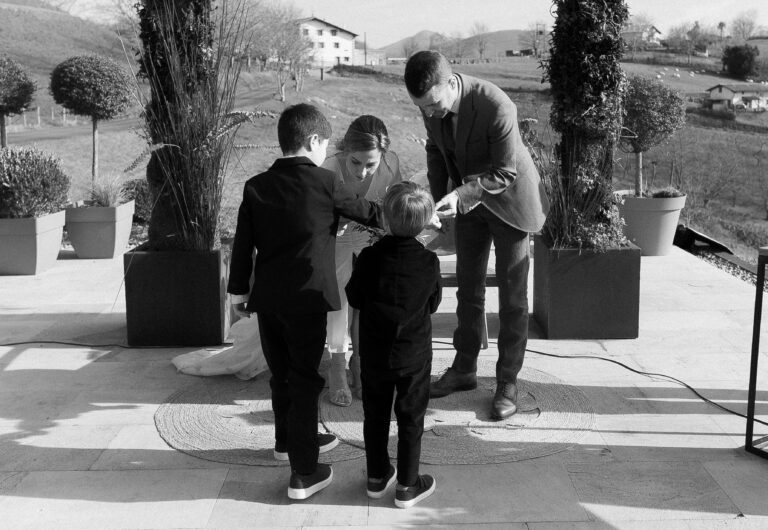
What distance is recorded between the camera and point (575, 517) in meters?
2.51

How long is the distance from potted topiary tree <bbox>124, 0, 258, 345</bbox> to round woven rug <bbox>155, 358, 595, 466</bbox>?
72 cm

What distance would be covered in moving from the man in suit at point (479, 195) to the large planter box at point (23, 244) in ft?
14.1

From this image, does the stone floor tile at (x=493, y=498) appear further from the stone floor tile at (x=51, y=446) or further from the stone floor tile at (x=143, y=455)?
the stone floor tile at (x=51, y=446)

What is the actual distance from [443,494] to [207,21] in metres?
3.11

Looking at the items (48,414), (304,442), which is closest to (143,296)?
(48,414)

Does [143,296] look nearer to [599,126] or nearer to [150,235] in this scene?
[150,235]

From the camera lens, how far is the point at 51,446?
10.3 feet

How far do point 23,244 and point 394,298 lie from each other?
16.7 feet

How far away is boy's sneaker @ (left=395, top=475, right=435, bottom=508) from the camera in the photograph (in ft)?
8.54

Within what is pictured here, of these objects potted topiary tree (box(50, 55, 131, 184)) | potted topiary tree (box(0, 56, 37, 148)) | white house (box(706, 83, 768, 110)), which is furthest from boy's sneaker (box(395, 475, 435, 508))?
white house (box(706, 83, 768, 110))

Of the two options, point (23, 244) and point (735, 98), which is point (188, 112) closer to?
point (23, 244)

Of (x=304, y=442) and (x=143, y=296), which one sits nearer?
(x=304, y=442)

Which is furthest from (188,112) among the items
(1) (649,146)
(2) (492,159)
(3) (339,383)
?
(1) (649,146)

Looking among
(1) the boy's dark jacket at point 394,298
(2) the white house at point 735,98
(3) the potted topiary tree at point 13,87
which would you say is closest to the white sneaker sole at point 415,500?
(1) the boy's dark jacket at point 394,298
